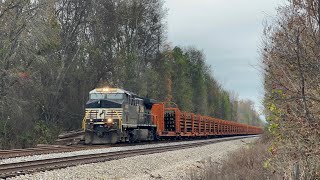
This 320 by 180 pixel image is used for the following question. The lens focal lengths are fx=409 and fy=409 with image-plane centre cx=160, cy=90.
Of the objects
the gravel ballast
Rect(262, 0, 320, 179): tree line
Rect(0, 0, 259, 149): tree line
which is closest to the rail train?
Rect(0, 0, 259, 149): tree line

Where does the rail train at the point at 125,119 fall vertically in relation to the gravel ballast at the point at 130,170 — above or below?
above

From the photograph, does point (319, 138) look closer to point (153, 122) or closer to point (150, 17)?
point (153, 122)

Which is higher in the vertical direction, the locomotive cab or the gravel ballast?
the locomotive cab

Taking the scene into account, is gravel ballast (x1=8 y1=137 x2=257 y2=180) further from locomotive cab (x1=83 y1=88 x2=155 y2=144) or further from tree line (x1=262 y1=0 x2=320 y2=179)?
locomotive cab (x1=83 y1=88 x2=155 y2=144)

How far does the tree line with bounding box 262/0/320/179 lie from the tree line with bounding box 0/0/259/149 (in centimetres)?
1904

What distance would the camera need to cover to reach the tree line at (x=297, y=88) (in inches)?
282

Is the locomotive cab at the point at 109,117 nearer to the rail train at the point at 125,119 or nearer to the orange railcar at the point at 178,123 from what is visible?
the rail train at the point at 125,119

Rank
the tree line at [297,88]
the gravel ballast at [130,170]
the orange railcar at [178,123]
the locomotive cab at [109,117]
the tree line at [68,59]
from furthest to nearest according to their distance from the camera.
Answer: the orange railcar at [178,123] < the tree line at [68,59] < the locomotive cab at [109,117] < the gravel ballast at [130,170] < the tree line at [297,88]

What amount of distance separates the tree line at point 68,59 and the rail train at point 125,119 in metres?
4.95

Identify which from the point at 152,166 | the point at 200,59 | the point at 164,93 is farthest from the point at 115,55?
the point at 200,59

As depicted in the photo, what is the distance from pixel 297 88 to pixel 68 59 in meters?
29.3

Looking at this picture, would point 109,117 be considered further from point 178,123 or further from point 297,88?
point 297,88

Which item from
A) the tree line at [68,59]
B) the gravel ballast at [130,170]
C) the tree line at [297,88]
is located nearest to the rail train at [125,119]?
the tree line at [68,59]

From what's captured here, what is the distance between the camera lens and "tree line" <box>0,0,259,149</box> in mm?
24938
